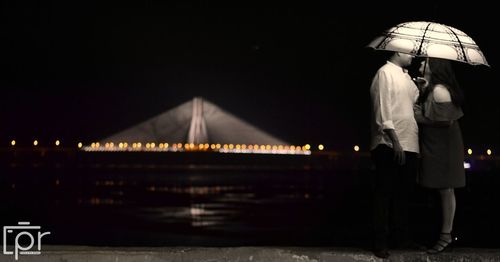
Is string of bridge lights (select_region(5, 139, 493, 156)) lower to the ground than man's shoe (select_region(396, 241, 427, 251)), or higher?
lower

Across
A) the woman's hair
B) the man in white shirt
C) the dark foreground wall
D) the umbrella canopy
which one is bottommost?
the dark foreground wall

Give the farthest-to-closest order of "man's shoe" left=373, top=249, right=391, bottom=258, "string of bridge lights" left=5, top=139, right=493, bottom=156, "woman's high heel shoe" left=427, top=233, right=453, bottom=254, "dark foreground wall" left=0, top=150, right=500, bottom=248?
"string of bridge lights" left=5, top=139, right=493, bottom=156
"dark foreground wall" left=0, top=150, right=500, bottom=248
"woman's high heel shoe" left=427, top=233, right=453, bottom=254
"man's shoe" left=373, top=249, right=391, bottom=258

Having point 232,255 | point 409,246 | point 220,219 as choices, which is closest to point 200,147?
point 220,219

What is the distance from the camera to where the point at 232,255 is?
18.4ft

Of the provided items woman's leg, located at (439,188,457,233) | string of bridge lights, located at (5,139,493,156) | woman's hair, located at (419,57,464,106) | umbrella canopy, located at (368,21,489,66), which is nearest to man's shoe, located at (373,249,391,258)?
woman's leg, located at (439,188,457,233)

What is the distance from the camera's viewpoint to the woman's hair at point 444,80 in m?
5.90

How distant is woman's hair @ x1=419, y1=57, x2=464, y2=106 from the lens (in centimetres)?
590

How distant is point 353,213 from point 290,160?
70.9 m

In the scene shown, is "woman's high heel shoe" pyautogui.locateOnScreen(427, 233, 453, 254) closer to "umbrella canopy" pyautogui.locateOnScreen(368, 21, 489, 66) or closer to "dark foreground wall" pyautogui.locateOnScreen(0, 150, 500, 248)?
"dark foreground wall" pyautogui.locateOnScreen(0, 150, 500, 248)

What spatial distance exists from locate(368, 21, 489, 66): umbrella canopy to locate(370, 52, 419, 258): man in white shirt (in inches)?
3.9

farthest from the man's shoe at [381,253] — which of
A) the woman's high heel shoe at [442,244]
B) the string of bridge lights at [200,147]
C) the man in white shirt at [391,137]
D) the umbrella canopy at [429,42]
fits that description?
the string of bridge lights at [200,147]

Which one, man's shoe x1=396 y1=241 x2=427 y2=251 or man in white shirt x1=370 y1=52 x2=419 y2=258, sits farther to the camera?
man's shoe x1=396 y1=241 x2=427 y2=251

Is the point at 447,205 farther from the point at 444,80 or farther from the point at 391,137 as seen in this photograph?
the point at 444,80

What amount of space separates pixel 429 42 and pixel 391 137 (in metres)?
0.83
